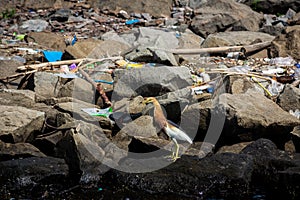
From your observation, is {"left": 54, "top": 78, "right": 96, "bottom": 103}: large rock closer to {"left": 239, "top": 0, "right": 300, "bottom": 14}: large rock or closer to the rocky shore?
the rocky shore

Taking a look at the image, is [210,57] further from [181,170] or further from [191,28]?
[181,170]

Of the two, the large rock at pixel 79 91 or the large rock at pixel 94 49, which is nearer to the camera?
the large rock at pixel 79 91

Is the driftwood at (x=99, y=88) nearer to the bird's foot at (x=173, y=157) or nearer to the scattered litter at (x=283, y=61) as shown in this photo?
the bird's foot at (x=173, y=157)

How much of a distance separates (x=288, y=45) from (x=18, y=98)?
A: 18.3ft

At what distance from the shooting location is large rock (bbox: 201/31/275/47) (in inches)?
431

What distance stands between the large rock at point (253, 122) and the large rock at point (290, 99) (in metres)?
0.64

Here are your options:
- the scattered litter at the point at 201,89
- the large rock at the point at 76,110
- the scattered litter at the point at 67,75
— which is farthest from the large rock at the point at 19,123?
the scattered litter at the point at 201,89

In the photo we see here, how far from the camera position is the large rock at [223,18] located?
12.8 metres

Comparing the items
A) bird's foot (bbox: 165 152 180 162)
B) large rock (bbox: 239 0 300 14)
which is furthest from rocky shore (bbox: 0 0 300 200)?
large rock (bbox: 239 0 300 14)

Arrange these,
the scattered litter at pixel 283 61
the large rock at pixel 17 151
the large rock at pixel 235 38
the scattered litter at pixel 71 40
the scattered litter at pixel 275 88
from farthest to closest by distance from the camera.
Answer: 1. the scattered litter at pixel 71 40
2. the large rock at pixel 235 38
3. the scattered litter at pixel 283 61
4. the scattered litter at pixel 275 88
5. the large rock at pixel 17 151

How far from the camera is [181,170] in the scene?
215 inches

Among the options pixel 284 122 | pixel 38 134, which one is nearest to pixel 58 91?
pixel 38 134

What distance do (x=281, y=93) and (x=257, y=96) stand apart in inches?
24.8

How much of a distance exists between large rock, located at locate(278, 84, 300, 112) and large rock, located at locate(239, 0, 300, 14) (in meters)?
7.45
